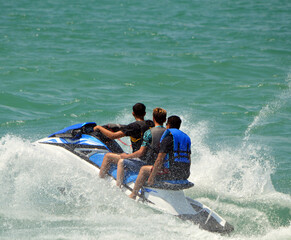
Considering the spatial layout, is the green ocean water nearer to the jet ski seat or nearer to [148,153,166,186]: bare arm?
the jet ski seat

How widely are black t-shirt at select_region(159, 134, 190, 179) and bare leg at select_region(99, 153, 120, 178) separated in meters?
0.87

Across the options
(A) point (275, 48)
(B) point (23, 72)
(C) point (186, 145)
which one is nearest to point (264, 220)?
(C) point (186, 145)

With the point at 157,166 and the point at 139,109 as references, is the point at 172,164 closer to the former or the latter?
the point at 157,166

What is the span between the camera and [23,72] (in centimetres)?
1570

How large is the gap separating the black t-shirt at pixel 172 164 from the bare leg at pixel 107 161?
87 cm

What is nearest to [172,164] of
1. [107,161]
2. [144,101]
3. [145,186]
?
[145,186]

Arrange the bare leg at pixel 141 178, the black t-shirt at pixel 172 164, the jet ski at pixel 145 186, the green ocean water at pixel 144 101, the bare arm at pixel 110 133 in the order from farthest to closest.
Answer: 1. the bare arm at pixel 110 133
2. the green ocean water at pixel 144 101
3. the bare leg at pixel 141 178
4. the jet ski at pixel 145 186
5. the black t-shirt at pixel 172 164

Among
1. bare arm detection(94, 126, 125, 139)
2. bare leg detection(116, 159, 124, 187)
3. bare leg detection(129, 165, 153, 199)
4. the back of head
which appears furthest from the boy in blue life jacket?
bare arm detection(94, 126, 125, 139)

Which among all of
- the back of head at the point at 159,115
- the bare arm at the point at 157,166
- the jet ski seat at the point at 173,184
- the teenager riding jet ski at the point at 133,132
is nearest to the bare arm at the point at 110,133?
the teenager riding jet ski at the point at 133,132

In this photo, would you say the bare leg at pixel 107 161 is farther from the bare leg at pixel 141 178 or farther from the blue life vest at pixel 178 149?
the blue life vest at pixel 178 149

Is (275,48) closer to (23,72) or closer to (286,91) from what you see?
(286,91)

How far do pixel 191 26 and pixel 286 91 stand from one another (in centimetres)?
1077

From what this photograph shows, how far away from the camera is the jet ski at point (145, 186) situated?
661cm

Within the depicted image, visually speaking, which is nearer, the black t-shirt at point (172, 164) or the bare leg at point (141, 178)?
the black t-shirt at point (172, 164)
